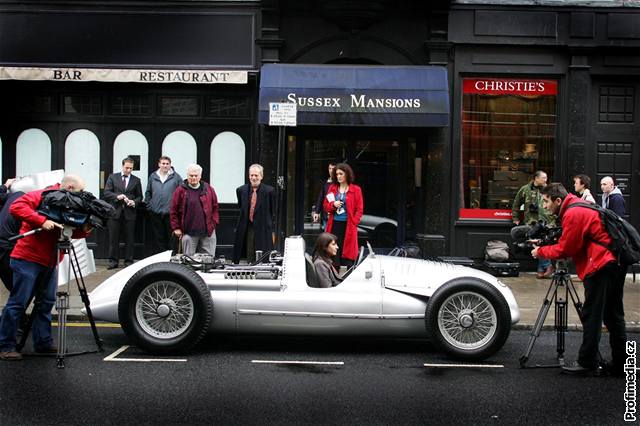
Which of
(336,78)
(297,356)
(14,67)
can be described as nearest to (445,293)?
(297,356)

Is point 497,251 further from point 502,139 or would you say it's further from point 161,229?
point 161,229

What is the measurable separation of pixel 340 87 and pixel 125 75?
398cm

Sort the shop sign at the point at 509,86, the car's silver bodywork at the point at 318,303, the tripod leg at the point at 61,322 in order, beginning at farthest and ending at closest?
the shop sign at the point at 509,86 → the car's silver bodywork at the point at 318,303 → the tripod leg at the point at 61,322

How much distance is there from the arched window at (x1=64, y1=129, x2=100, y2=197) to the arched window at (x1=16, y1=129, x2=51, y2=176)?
41 cm

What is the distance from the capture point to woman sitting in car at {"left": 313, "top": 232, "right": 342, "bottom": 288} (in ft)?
26.0

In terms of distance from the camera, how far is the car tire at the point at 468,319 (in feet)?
24.2

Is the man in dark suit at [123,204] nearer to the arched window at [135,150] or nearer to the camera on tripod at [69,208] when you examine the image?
the arched window at [135,150]

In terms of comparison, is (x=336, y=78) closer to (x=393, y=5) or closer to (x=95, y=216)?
(x=393, y=5)

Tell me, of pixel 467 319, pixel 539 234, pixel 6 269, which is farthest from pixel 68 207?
pixel 539 234

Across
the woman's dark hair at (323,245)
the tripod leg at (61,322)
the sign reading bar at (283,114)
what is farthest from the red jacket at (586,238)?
the sign reading bar at (283,114)

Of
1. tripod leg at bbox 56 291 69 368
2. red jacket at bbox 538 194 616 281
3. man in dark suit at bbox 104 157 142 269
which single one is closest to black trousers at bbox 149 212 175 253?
man in dark suit at bbox 104 157 142 269

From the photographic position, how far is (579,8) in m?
14.0

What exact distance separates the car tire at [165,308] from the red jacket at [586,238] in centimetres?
342

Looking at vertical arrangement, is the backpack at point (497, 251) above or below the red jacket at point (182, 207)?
below
